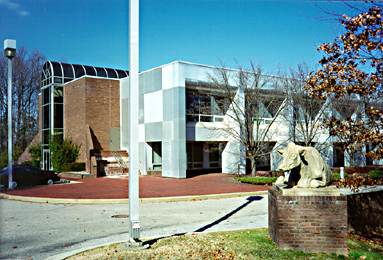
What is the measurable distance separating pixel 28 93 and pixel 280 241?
30.7m

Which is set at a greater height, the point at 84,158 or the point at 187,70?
the point at 187,70

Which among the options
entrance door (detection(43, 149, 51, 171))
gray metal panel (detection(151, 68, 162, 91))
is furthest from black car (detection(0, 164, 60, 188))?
entrance door (detection(43, 149, 51, 171))

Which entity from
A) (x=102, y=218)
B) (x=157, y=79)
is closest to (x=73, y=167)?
(x=157, y=79)

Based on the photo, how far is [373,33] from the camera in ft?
24.6

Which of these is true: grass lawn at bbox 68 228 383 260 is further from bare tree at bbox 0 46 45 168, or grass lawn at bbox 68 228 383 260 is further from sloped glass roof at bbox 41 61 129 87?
sloped glass roof at bbox 41 61 129 87

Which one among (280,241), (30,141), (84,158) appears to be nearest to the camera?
(280,241)

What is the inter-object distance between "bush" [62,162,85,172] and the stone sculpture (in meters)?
26.1

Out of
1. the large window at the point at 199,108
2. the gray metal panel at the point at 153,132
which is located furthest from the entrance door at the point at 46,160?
the large window at the point at 199,108

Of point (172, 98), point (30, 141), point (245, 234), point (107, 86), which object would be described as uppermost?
point (107, 86)

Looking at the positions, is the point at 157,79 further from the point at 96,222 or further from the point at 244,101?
the point at 96,222

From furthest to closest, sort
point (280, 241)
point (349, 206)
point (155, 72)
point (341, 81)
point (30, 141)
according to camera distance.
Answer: point (30, 141), point (155, 72), point (349, 206), point (341, 81), point (280, 241)

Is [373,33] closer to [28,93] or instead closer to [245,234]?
[245,234]

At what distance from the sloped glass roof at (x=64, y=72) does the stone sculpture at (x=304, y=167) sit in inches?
→ 1294

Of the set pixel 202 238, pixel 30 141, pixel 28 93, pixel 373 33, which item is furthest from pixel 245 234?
pixel 30 141
